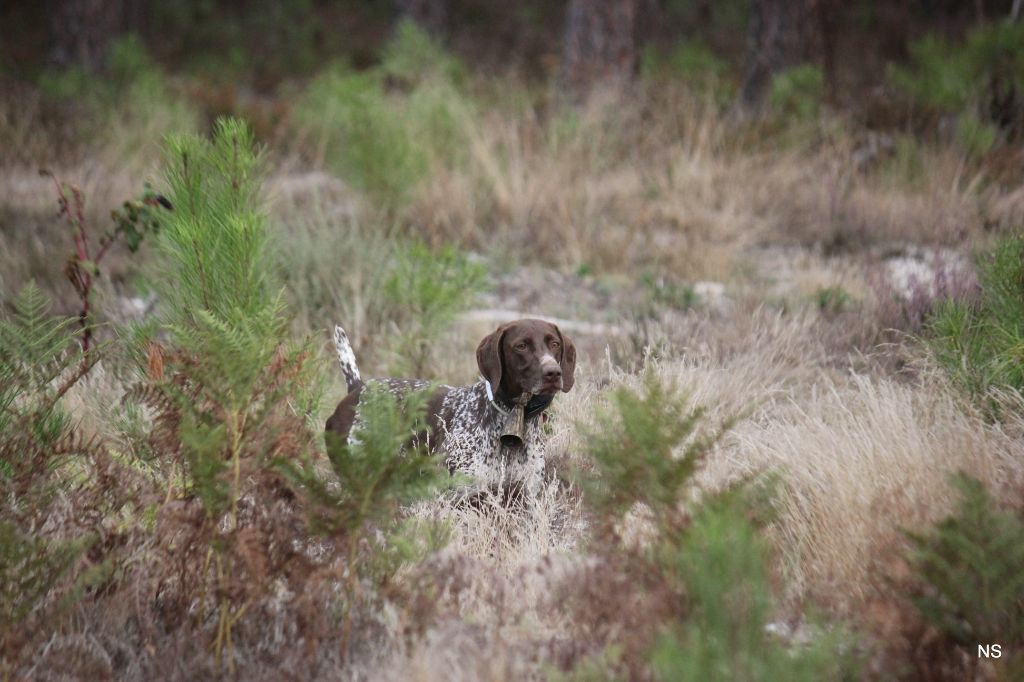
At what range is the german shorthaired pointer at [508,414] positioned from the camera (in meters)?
3.72

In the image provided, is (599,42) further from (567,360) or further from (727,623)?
(727,623)

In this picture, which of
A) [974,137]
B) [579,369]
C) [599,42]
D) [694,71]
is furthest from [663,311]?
[694,71]

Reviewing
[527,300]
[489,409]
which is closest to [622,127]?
[527,300]

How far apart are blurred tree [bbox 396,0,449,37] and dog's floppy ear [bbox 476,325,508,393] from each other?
11668 mm

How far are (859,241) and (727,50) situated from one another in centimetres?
1082

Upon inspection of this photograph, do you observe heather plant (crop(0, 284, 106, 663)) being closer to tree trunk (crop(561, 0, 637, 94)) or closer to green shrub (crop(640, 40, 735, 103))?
tree trunk (crop(561, 0, 637, 94))

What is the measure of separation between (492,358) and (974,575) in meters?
1.94

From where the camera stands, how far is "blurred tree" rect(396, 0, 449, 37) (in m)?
14.8

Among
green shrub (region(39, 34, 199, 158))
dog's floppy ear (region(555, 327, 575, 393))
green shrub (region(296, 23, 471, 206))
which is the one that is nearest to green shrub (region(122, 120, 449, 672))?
dog's floppy ear (region(555, 327, 575, 393))

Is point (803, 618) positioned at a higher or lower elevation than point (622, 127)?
higher

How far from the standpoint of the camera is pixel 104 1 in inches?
467

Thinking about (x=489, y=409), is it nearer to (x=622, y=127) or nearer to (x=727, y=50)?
(x=622, y=127)

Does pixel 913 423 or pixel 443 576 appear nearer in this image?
pixel 443 576

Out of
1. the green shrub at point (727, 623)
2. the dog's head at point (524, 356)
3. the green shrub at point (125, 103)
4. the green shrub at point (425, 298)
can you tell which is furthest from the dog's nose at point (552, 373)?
the green shrub at point (125, 103)
